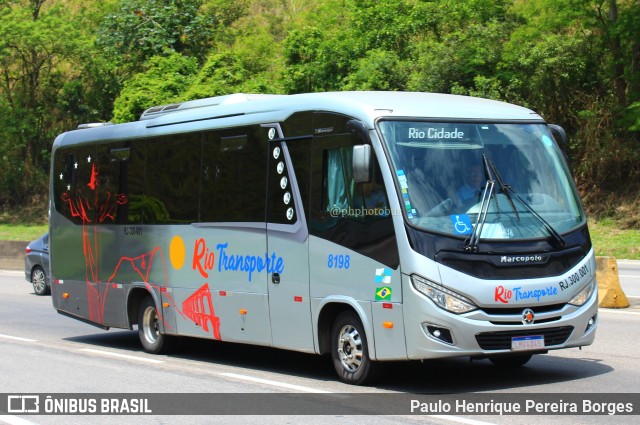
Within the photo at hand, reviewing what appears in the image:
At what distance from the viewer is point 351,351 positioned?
34.2 feet

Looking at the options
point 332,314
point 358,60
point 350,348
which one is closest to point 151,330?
point 332,314

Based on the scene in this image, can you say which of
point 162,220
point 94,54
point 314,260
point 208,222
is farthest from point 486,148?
point 94,54

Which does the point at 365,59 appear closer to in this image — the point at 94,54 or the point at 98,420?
the point at 94,54

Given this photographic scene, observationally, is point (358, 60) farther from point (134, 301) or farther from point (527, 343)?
point (527, 343)

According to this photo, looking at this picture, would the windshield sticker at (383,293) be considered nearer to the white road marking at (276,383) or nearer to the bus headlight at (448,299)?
the bus headlight at (448,299)

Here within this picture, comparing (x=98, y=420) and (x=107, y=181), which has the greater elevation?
(x=107, y=181)

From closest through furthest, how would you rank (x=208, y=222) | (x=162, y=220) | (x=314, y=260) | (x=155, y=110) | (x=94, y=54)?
(x=314, y=260) → (x=208, y=222) → (x=162, y=220) → (x=155, y=110) → (x=94, y=54)

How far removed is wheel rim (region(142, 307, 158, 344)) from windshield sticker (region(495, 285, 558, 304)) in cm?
606

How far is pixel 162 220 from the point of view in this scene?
45.1 ft

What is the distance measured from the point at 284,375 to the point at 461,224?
3.03m

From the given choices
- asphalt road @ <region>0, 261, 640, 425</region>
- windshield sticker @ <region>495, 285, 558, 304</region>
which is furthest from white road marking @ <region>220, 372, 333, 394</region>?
windshield sticker @ <region>495, 285, 558, 304</region>

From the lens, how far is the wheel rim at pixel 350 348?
10.3 m

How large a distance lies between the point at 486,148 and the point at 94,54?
142 ft

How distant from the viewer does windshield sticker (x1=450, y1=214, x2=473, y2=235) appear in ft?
31.8
